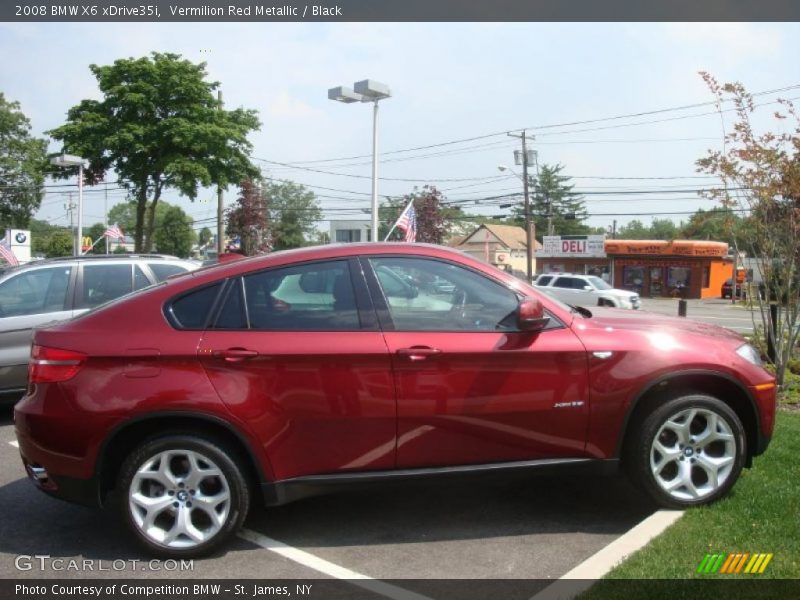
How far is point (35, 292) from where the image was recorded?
23.9ft

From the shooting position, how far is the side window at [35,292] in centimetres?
714

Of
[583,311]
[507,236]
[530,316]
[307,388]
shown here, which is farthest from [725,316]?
[507,236]

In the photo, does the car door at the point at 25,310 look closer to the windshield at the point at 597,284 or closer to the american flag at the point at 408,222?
the american flag at the point at 408,222

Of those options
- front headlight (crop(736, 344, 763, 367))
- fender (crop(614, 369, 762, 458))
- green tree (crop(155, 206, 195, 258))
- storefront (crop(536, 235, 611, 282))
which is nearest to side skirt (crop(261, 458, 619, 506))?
fender (crop(614, 369, 762, 458))

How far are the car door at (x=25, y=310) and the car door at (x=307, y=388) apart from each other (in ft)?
12.8

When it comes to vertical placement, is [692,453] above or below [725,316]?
above

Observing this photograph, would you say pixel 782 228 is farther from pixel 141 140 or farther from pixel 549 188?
pixel 549 188

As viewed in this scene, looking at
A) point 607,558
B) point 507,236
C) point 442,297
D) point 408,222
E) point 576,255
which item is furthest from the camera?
point 507,236

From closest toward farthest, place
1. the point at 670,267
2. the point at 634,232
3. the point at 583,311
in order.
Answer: the point at 583,311, the point at 670,267, the point at 634,232

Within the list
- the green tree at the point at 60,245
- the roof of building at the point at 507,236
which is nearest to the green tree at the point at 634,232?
the roof of building at the point at 507,236

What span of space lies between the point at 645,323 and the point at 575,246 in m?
56.3

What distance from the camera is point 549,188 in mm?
97438

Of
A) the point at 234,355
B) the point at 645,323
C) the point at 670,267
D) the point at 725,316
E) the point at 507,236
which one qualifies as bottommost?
the point at 725,316

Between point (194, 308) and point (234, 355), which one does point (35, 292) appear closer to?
point (194, 308)
